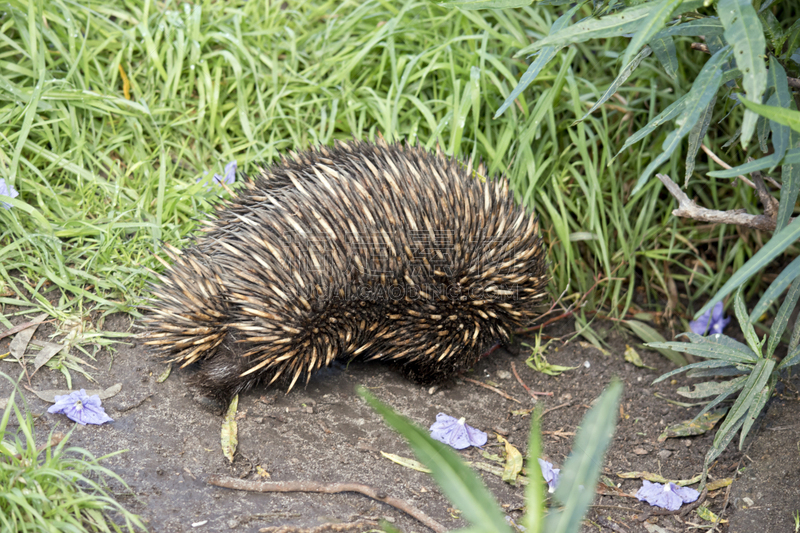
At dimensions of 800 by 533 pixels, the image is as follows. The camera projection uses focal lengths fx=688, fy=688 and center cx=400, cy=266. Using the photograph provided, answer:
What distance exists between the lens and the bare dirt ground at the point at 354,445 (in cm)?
243

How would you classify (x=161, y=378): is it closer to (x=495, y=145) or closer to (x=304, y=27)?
(x=495, y=145)

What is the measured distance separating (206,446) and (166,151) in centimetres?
187

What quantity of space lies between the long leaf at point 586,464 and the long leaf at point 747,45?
0.86 m

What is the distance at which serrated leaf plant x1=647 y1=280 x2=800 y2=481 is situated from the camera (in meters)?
2.65

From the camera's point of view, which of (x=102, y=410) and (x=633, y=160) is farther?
(x=633, y=160)

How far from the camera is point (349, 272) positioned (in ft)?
9.24

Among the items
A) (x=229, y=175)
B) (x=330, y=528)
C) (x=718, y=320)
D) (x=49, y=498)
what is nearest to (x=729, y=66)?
(x=718, y=320)

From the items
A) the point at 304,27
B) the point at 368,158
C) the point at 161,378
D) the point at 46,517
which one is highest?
the point at 304,27

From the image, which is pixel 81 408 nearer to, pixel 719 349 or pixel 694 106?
pixel 694 106

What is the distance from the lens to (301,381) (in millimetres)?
3201

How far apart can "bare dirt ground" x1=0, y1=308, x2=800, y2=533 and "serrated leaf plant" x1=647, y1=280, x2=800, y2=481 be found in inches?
8.6

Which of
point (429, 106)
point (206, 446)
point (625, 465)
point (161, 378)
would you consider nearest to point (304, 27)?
point (429, 106)

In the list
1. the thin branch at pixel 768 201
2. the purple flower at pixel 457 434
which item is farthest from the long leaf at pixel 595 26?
the purple flower at pixel 457 434

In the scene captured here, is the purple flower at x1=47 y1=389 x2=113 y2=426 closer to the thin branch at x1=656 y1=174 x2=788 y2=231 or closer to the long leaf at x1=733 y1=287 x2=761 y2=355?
the thin branch at x1=656 y1=174 x2=788 y2=231
